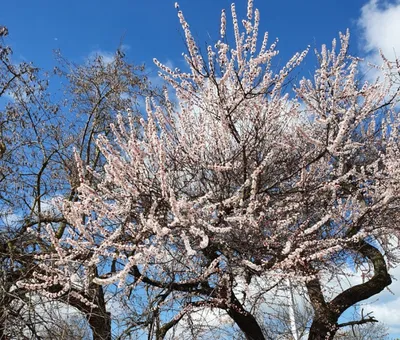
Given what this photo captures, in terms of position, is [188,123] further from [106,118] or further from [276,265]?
[106,118]

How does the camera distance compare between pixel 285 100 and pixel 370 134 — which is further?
pixel 370 134

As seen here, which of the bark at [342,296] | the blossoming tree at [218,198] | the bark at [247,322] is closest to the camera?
the blossoming tree at [218,198]

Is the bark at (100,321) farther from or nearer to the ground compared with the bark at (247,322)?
farther from the ground

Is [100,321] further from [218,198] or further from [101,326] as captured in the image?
[218,198]

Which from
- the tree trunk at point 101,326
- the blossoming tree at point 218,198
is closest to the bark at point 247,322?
the blossoming tree at point 218,198

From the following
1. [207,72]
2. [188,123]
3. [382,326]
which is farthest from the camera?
[382,326]

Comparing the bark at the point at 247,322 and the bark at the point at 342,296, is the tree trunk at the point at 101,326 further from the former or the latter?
the bark at the point at 342,296

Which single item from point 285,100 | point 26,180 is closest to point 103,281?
point 285,100

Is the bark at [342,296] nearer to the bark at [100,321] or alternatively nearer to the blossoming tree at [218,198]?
the blossoming tree at [218,198]

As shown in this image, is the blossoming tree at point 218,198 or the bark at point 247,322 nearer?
the blossoming tree at point 218,198

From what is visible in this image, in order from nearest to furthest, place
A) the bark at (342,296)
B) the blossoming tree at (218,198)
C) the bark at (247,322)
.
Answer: the blossoming tree at (218,198) → the bark at (247,322) → the bark at (342,296)

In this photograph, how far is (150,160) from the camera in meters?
5.29

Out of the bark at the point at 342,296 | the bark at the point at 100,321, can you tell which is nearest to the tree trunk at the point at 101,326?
the bark at the point at 100,321

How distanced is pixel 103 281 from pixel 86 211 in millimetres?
1145
